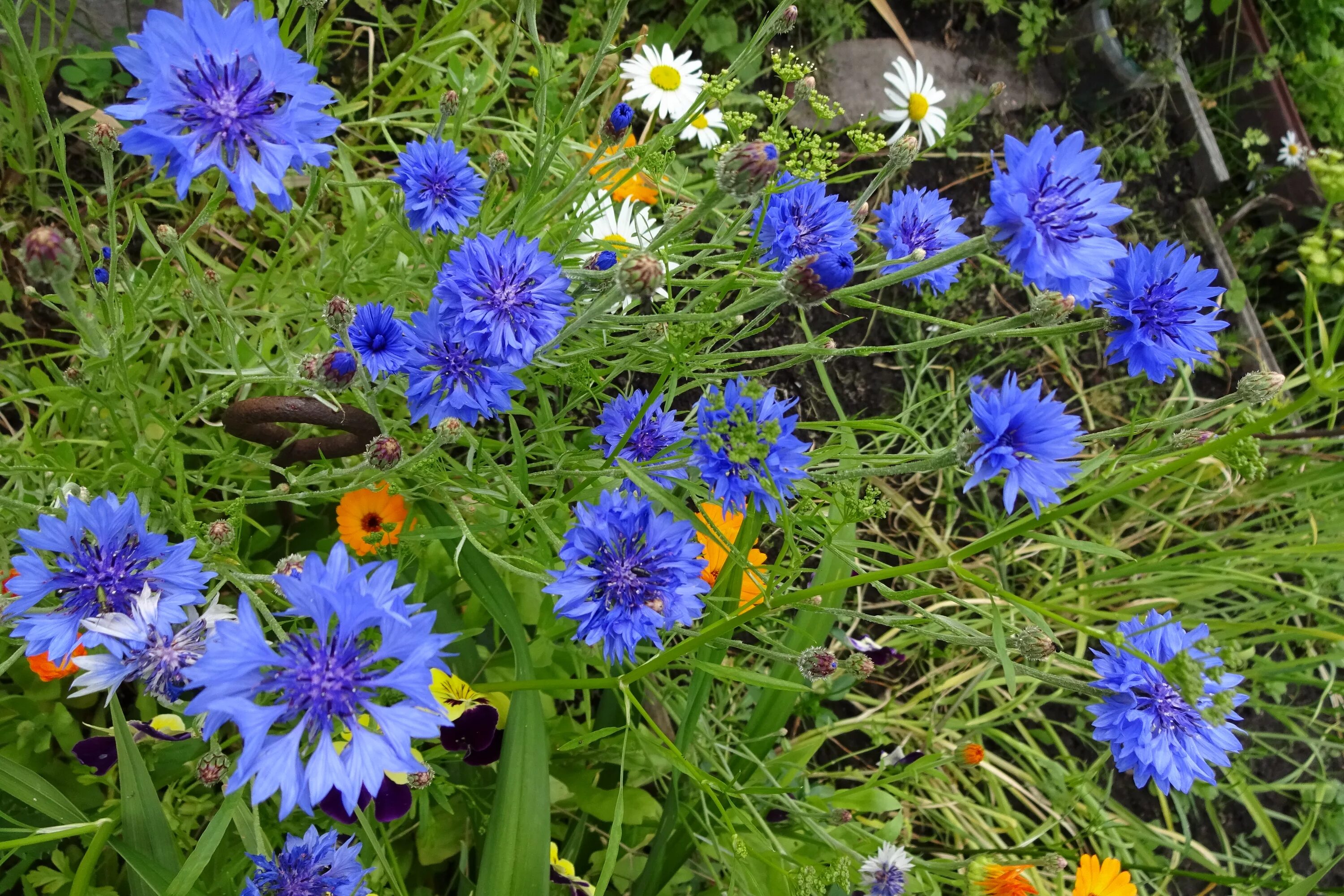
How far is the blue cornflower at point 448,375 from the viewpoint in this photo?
3.69 ft

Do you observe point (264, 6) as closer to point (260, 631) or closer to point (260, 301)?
point (260, 301)

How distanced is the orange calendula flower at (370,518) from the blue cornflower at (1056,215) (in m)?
0.92

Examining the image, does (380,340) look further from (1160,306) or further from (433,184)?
(1160,306)

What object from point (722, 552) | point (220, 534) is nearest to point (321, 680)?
point (220, 534)

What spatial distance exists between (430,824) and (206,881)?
0.31 meters

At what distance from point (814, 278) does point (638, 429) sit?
0.48 m

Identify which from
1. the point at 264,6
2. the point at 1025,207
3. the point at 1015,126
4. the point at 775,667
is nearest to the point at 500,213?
the point at 264,6

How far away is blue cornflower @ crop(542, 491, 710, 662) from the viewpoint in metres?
1.08

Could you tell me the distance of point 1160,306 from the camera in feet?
3.79

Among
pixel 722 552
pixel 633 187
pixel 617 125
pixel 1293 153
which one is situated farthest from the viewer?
pixel 1293 153

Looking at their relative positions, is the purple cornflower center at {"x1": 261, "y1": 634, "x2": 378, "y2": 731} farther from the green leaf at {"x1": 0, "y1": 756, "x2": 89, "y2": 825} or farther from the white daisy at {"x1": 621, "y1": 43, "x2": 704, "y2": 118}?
the white daisy at {"x1": 621, "y1": 43, "x2": 704, "y2": 118}

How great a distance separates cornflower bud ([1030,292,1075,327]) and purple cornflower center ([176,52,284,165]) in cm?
91

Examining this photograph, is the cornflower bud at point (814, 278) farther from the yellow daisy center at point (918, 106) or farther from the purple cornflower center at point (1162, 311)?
the yellow daisy center at point (918, 106)

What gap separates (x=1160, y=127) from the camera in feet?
9.71
